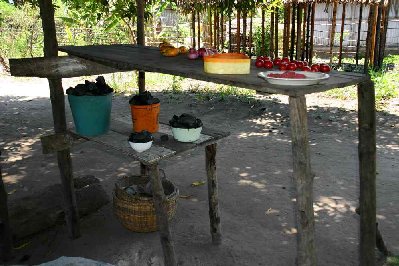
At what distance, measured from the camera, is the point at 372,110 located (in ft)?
9.37

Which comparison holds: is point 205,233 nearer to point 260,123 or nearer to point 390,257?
point 390,257

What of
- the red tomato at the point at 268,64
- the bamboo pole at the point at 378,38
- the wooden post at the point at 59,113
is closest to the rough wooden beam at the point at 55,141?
the wooden post at the point at 59,113

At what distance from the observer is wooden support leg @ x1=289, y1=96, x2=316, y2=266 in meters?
2.14

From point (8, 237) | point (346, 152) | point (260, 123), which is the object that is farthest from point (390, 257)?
point (260, 123)

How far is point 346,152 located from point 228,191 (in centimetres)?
239

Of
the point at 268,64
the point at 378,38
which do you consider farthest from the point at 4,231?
the point at 378,38

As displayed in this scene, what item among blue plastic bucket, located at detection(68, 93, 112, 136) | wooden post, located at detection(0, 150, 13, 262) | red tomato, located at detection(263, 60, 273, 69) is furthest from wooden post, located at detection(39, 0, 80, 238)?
red tomato, located at detection(263, 60, 273, 69)

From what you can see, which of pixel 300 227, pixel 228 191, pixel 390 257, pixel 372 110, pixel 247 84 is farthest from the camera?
pixel 228 191

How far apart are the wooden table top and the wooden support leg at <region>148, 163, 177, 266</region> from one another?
0.75 m

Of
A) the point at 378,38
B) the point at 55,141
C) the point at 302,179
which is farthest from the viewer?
the point at 378,38

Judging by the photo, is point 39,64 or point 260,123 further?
point 260,123

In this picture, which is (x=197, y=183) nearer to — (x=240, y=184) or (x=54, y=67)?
(x=240, y=184)

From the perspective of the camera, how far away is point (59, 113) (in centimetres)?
375

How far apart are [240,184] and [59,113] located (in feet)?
8.42
